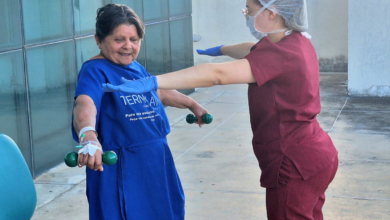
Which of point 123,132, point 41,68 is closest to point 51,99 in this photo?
point 41,68

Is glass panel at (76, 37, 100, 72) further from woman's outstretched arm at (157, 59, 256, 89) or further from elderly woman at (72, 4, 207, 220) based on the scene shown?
woman's outstretched arm at (157, 59, 256, 89)

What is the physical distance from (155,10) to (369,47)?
11.5 feet

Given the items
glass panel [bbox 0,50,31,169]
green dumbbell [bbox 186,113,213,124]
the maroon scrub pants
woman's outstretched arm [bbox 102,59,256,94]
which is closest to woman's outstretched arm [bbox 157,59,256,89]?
woman's outstretched arm [bbox 102,59,256,94]

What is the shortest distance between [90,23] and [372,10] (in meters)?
4.75

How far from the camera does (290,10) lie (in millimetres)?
2625

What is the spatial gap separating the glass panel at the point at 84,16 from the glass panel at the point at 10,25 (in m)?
1.02

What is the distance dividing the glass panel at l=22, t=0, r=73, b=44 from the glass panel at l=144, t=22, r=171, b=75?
93.4 inches

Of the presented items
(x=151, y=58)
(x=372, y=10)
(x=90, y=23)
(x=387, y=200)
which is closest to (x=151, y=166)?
(x=387, y=200)

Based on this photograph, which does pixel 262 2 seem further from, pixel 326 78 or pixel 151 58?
pixel 326 78

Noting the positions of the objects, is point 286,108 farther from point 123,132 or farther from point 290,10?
point 123,132

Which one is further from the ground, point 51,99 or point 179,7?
point 179,7

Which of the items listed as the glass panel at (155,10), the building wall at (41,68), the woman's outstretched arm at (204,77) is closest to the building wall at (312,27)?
the glass panel at (155,10)

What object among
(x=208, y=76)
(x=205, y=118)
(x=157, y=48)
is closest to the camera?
(x=208, y=76)

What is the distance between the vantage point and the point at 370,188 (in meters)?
5.09
